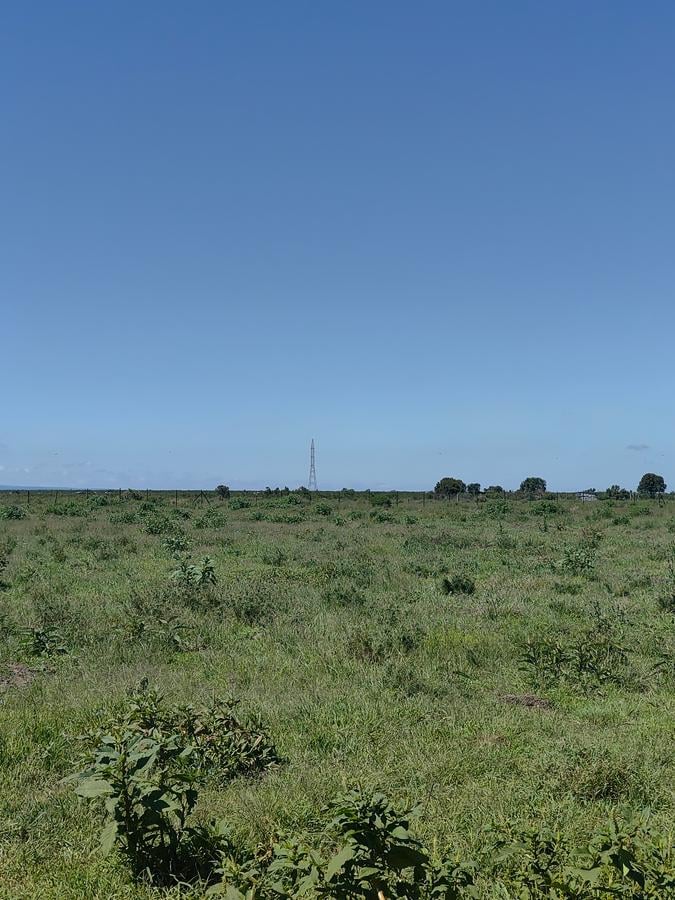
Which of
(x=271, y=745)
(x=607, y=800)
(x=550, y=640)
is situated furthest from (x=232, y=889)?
(x=550, y=640)

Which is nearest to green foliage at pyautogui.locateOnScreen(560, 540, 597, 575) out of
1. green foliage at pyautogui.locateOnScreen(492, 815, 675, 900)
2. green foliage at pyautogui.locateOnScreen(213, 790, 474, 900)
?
green foliage at pyautogui.locateOnScreen(492, 815, 675, 900)

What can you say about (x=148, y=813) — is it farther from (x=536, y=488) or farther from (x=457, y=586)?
(x=536, y=488)

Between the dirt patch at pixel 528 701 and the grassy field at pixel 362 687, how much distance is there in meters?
0.03

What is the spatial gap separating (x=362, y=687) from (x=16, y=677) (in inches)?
170

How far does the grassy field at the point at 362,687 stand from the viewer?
478 cm

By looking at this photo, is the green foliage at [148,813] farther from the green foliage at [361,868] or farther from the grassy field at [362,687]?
the green foliage at [361,868]

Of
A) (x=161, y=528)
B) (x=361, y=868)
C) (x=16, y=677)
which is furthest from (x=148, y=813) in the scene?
(x=161, y=528)

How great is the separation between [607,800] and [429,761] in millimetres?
1452

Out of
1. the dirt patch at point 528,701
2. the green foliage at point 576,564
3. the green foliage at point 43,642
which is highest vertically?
the green foliage at point 576,564

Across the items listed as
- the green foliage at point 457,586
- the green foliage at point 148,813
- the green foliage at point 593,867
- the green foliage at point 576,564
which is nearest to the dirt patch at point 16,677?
the green foliage at point 148,813

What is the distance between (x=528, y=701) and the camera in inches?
301

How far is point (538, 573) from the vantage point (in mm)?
16469

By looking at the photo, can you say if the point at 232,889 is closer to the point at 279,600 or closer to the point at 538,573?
the point at 279,600

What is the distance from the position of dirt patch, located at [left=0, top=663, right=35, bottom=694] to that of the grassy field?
0.15 feet
